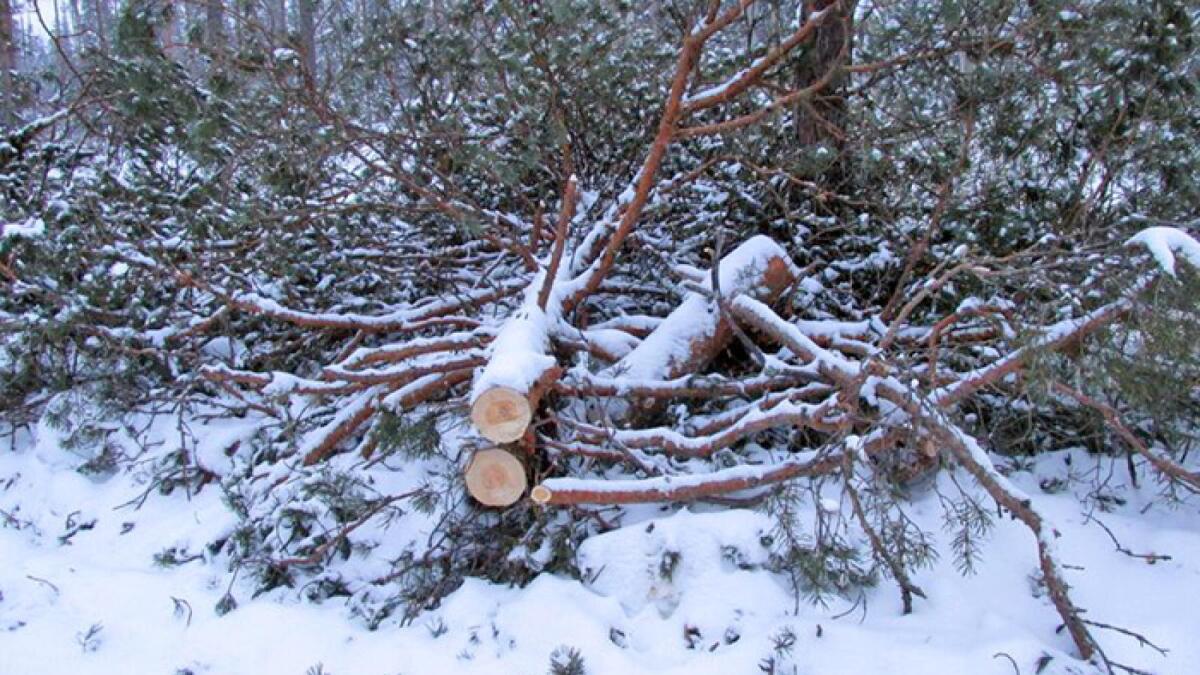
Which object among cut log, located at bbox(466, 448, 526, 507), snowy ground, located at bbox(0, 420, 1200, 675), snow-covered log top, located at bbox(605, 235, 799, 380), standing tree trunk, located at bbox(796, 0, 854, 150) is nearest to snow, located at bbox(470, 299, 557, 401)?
cut log, located at bbox(466, 448, 526, 507)

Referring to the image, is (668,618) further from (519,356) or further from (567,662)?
(519,356)

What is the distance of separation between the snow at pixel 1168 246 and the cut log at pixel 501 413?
188cm

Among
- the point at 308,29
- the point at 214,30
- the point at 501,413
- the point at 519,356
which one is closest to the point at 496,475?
the point at 501,413

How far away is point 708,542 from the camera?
2805 millimetres

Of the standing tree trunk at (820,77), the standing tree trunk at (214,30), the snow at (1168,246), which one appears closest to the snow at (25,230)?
the standing tree trunk at (214,30)

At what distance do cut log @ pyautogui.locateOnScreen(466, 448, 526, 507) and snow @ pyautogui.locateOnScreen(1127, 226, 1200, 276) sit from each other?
6.57 feet

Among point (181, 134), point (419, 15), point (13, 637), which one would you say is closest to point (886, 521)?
point (13, 637)

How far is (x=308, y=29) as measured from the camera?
176 inches

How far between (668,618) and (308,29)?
3.82 meters

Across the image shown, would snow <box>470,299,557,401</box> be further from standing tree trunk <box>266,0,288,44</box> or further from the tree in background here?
standing tree trunk <box>266,0,288,44</box>

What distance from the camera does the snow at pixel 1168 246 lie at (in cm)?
211

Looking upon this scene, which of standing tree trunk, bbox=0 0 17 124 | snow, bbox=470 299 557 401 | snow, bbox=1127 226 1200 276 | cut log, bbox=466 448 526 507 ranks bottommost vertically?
cut log, bbox=466 448 526 507

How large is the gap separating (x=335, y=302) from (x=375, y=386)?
1.10 m

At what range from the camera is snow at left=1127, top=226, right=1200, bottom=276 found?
6.93 feet
